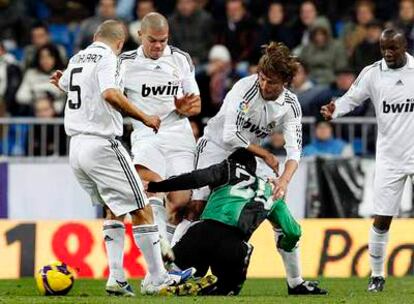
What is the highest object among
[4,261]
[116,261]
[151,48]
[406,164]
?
[151,48]

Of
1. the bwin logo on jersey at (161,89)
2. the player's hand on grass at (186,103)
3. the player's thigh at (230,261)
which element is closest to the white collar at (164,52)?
the bwin logo on jersey at (161,89)

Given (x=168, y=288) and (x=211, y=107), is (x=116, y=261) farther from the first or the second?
(x=211, y=107)

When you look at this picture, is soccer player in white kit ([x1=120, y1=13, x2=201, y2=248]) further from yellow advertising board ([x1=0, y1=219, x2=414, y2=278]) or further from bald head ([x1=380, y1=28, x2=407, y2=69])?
yellow advertising board ([x1=0, y1=219, x2=414, y2=278])

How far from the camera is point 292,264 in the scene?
1345cm

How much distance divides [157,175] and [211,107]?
6816 millimetres

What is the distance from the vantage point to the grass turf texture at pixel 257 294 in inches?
484

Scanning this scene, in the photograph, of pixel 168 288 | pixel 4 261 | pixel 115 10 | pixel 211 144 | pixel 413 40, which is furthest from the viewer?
pixel 115 10

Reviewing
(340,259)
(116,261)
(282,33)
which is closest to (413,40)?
(282,33)

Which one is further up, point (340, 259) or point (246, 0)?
point (246, 0)

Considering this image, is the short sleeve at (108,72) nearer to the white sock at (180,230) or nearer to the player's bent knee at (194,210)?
the player's bent knee at (194,210)

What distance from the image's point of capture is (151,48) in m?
14.3

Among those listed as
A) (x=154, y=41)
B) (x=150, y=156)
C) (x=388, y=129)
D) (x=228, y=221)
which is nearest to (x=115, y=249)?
(x=228, y=221)

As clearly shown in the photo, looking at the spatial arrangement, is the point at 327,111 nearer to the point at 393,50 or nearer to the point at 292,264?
the point at 393,50

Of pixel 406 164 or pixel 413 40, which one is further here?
pixel 413 40
